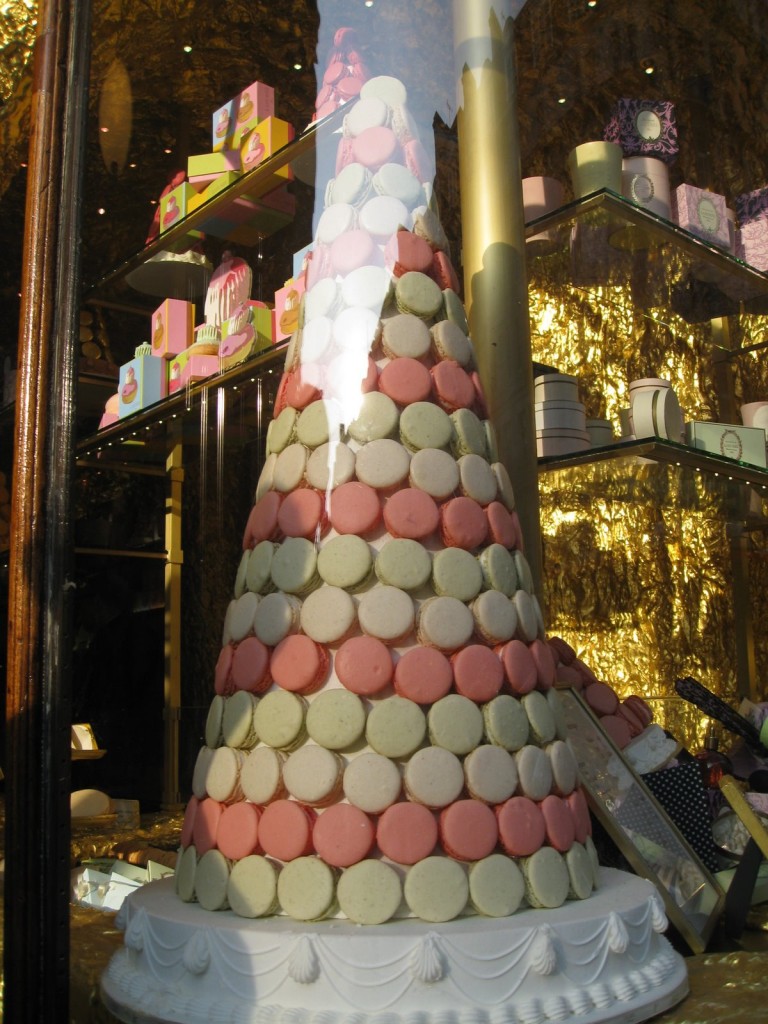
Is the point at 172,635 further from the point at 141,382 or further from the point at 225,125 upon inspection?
the point at 225,125

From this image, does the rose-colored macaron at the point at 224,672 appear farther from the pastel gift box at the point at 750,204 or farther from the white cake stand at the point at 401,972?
the pastel gift box at the point at 750,204

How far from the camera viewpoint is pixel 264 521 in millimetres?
608

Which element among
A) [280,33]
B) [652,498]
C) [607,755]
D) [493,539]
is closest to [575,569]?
[652,498]

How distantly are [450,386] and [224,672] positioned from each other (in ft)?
0.73

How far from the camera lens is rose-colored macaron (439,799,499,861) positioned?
51 centimetres

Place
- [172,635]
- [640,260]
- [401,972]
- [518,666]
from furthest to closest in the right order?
[640,260]
[172,635]
[518,666]
[401,972]

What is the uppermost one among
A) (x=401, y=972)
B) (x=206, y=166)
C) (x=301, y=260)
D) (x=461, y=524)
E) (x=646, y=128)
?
(x=646, y=128)

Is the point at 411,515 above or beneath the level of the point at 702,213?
beneath

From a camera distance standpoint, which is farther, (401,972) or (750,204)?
(750,204)

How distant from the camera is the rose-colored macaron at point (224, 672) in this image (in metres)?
0.60

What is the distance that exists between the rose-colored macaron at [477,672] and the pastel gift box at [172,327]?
1.18 ft

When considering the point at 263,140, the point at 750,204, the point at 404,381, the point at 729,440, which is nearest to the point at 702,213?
the point at 750,204

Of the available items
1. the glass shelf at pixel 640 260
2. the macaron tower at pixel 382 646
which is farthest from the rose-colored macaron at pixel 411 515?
the glass shelf at pixel 640 260

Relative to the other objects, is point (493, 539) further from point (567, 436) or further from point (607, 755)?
point (567, 436)
